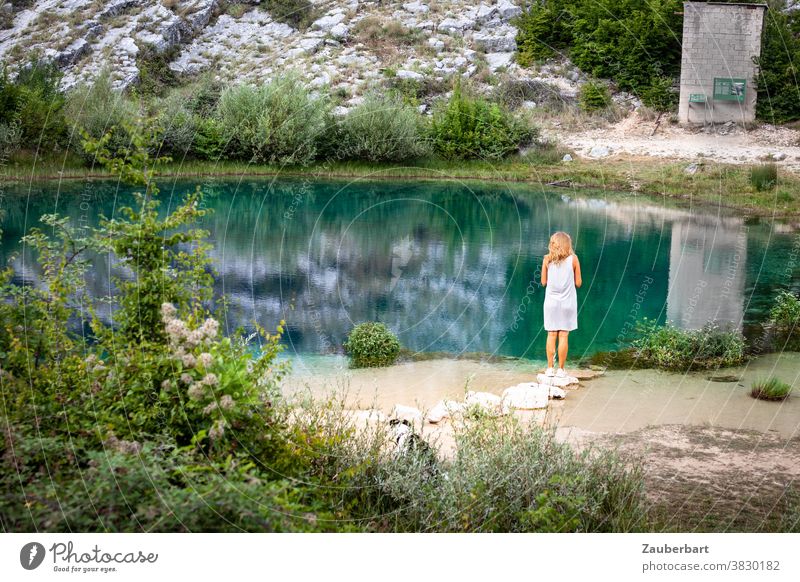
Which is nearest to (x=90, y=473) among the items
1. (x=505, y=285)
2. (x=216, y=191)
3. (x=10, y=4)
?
(x=10, y=4)

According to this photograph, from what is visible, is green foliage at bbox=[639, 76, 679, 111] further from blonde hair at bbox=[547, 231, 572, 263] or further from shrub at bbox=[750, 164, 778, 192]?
blonde hair at bbox=[547, 231, 572, 263]

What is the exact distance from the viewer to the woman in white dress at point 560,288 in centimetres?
600

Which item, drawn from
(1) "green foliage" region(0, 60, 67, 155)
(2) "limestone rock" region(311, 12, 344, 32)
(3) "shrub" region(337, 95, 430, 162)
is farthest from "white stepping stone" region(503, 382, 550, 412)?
(2) "limestone rock" region(311, 12, 344, 32)

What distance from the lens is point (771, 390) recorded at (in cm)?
581

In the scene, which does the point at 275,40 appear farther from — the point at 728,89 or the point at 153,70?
the point at 728,89

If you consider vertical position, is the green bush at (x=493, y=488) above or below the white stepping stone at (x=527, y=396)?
above

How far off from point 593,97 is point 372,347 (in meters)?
13.5

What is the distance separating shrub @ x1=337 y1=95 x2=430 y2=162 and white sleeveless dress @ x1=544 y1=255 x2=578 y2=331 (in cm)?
720

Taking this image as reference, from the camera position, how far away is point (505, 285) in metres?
10.8

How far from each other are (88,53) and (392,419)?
6132 millimetres

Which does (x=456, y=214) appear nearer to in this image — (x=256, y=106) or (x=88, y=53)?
(x=256, y=106)

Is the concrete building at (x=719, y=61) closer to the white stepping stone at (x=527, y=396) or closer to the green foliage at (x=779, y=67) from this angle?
the green foliage at (x=779, y=67)

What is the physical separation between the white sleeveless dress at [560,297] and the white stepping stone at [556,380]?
0.37m
